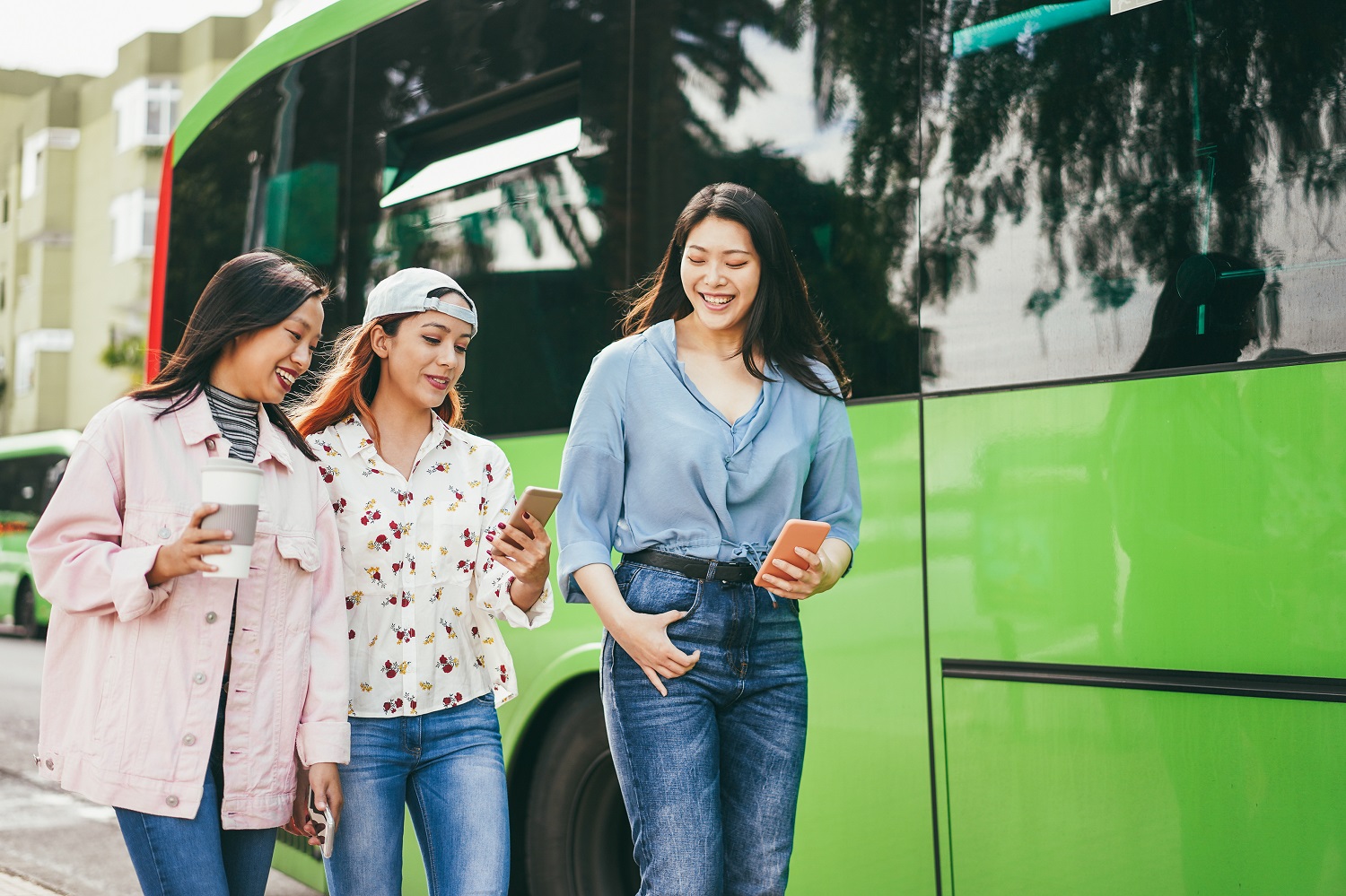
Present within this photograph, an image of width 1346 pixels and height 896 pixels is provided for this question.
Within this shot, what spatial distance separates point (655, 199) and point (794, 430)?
5.71 ft

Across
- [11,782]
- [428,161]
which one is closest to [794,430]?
[428,161]

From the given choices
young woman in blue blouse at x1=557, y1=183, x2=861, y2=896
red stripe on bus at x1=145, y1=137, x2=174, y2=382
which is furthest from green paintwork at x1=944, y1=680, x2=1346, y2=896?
red stripe on bus at x1=145, y1=137, x2=174, y2=382

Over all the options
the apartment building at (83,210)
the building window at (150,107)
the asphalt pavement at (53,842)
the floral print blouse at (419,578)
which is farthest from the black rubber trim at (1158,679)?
the building window at (150,107)

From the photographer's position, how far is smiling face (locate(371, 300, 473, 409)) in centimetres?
306

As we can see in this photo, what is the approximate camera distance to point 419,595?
117 inches

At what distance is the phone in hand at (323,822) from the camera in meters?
2.71

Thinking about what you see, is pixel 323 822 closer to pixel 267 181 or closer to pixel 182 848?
pixel 182 848

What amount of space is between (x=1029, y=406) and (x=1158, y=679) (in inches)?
27.6

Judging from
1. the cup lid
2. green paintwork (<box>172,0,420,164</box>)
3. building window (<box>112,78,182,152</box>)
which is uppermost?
building window (<box>112,78,182,152</box>)

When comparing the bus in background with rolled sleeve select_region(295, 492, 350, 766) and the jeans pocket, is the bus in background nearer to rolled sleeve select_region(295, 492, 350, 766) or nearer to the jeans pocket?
rolled sleeve select_region(295, 492, 350, 766)

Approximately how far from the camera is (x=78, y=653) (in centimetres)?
256

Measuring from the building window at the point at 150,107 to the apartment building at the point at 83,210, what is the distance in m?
0.03

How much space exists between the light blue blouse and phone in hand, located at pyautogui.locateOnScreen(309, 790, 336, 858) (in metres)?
0.65

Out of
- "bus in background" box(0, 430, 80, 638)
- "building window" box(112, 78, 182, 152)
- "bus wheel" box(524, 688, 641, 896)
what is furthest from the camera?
"building window" box(112, 78, 182, 152)
